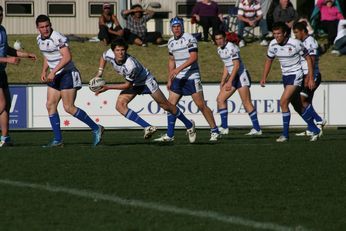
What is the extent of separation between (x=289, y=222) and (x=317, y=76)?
10477mm

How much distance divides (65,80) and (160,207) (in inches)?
239

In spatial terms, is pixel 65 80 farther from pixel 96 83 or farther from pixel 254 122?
pixel 254 122

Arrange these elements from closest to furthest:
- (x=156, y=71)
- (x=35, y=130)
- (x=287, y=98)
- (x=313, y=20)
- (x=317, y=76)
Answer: (x=287, y=98)
(x=317, y=76)
(x=35, y=130)
(x=156, y=71)
(x=313, y=20)

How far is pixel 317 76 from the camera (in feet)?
62.6

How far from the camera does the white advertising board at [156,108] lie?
2258 cm

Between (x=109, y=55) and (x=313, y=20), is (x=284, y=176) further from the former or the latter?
(x=313, y=20)

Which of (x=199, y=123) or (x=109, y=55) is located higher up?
(x=109, y=55)

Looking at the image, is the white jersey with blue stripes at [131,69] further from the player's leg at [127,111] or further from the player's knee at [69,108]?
the player's knee at [69,108]

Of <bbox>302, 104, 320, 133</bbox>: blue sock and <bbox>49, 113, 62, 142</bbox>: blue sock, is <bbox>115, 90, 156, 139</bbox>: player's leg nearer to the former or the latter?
<bbox>49, 113, 62, 142</bbox>: blue sock

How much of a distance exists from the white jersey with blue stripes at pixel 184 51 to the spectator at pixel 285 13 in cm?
1198

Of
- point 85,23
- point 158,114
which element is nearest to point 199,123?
point 158,114

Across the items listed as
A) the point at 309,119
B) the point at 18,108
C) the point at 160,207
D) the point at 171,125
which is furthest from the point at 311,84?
the point at 160,207

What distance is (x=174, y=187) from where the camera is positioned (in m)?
11.0

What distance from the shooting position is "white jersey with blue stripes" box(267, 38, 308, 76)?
17.0 meters
